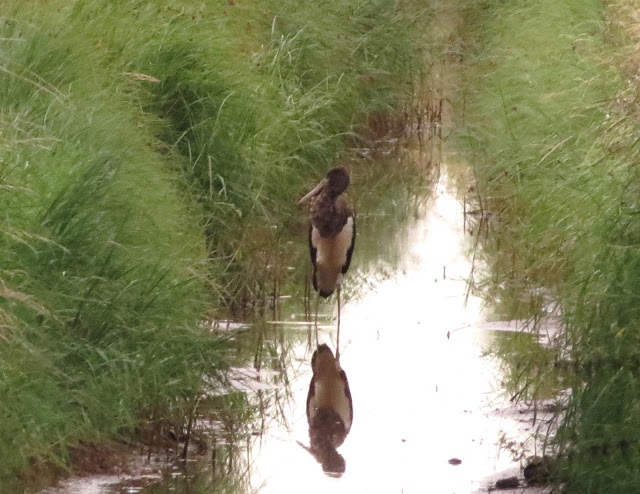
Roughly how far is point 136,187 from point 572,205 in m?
Answer: 2.36

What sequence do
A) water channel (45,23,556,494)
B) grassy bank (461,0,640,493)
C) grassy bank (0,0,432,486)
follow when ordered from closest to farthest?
grassy bank (461,0,640,493) < grassy bank (0,0,432,486) < water channel (45,23,556,494)

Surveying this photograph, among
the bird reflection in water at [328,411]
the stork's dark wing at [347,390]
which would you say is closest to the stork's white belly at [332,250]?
the bird reflection in water at [328,411]

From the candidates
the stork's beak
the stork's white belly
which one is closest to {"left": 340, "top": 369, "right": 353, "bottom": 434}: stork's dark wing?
the stork's white belly

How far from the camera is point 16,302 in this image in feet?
16.7

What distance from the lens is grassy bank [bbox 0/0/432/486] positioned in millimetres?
5148

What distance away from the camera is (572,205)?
7465mm

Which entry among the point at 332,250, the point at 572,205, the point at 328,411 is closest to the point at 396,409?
the point at 328,411

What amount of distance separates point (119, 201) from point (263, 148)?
2742 millimetres

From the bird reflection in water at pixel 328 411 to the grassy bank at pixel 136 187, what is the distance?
2.08 feet

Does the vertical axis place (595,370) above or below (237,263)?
below

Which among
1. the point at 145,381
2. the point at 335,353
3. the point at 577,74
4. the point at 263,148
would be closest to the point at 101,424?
the point at 145,381

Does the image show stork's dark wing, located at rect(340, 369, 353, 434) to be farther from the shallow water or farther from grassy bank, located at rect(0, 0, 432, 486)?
grassy bank, located at rect(0, 0, 432, 486)

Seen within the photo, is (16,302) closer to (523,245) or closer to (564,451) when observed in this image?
(564,451)

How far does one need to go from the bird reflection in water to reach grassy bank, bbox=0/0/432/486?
0.63 metres
